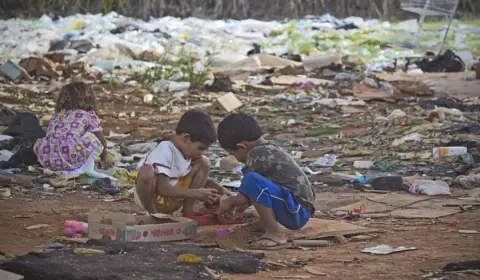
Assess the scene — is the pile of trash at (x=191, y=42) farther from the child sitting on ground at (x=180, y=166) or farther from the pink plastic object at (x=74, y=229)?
the pink plastic object at (x=74, y=229)

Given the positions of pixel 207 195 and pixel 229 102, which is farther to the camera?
pixel 229 102

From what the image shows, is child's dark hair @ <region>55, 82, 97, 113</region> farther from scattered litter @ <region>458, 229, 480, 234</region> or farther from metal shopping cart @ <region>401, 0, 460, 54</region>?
metal shopping cart @ <region>401, 0, 460, 54</region>

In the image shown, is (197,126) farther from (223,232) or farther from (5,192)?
(5,192)

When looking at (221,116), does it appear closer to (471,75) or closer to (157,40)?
(471,75)

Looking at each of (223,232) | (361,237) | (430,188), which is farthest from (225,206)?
(430,188)

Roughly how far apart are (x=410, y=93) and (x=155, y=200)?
7734 mm

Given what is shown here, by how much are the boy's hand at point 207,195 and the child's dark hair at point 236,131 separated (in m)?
0.30

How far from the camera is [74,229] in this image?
15.3ft

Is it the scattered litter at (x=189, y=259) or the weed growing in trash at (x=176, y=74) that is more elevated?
the scattered litter at (x=189, y=259)

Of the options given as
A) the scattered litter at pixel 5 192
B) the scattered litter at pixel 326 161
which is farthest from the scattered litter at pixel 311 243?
the scattered litter at pixel 326 161

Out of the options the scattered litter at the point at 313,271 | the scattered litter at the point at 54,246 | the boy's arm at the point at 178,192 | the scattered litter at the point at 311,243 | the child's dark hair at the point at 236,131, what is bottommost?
the scattered litter at the point at 54,246

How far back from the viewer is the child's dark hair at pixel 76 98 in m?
6.86

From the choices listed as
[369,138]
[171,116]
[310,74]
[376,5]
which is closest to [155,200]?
[369,138]

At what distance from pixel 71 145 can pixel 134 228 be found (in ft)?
8.38
